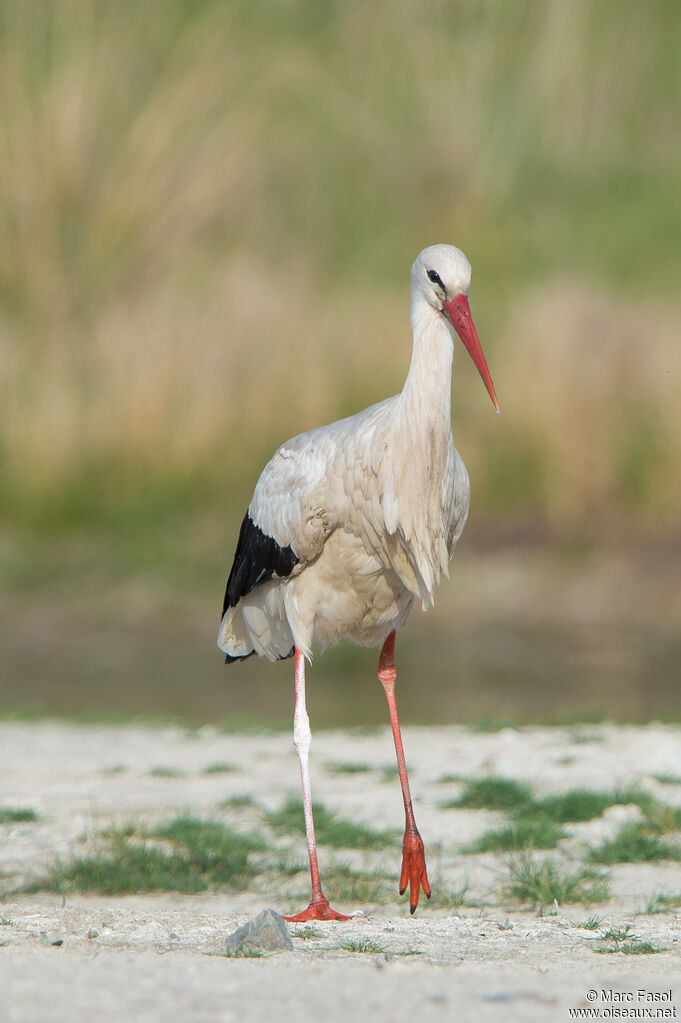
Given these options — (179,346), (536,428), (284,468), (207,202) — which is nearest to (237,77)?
(207,202)

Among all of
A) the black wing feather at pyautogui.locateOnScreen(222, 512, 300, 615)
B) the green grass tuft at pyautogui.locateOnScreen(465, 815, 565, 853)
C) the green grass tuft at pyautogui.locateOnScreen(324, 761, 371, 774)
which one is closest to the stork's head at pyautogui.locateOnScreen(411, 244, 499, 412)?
the black wing feather at pyautogui.locateOnScreen(222, 512, 300, 615)

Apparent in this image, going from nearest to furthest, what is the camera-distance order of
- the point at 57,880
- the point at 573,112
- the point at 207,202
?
the point at 57,880 < the point at 207,202 < the point at 573,112

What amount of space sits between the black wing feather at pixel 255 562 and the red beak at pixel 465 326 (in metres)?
1.14

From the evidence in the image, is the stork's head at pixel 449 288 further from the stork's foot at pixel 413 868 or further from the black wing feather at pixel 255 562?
the stork's foot at pixel 413 868

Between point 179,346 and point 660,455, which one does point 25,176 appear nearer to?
point 179,346

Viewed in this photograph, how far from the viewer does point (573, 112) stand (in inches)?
856

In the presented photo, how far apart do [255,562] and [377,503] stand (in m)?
0.81

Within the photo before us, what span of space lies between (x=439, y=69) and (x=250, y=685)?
1044 centimetres

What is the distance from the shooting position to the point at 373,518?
560 cm

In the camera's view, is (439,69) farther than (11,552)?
Yes

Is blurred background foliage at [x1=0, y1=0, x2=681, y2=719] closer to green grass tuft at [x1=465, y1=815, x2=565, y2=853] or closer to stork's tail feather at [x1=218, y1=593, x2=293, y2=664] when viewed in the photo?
stork's tail feather at [x1=218, y1=593, x2=293, y2=664]

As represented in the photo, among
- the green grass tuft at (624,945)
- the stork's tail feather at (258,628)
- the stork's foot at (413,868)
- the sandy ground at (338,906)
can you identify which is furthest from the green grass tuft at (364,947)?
the stork's tail feather at (258,628)

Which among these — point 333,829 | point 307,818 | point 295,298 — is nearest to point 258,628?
point 333,829

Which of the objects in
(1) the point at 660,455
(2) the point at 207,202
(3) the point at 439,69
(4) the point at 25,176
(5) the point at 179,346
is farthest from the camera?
(3) the point at 439,69
